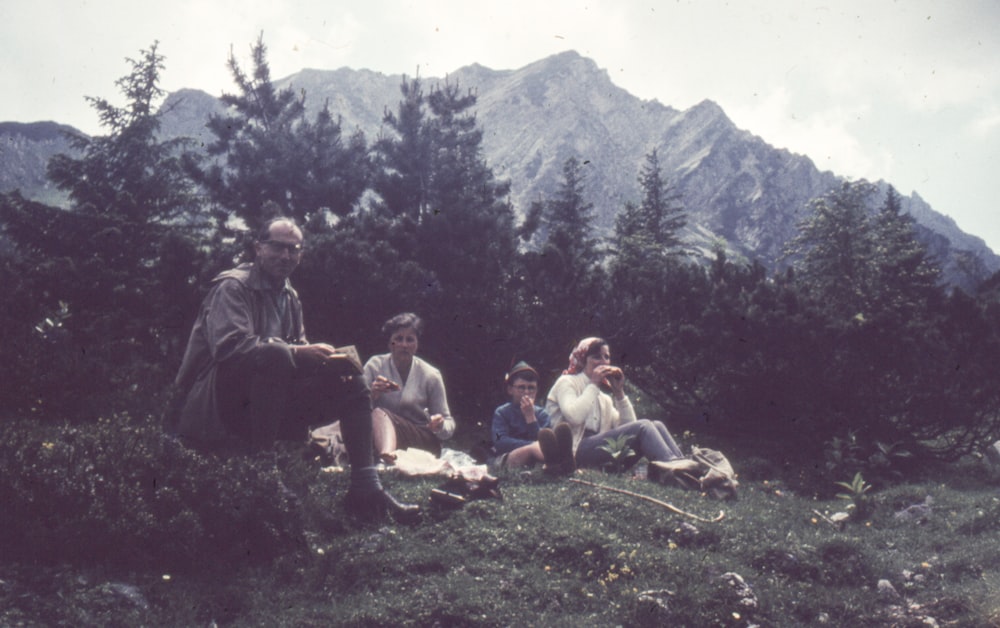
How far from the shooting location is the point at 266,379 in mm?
4465

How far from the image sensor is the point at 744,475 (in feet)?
29.7

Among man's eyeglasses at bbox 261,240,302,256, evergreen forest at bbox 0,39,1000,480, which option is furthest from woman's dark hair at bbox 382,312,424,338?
evergreen forest at bbox 0,39,1000,480

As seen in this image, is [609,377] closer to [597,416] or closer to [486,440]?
[597,416]

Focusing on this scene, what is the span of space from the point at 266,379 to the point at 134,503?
99 cm

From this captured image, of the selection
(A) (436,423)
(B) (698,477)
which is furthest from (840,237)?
(A) (436,423)

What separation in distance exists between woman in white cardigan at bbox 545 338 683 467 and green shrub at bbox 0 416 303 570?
3.62m

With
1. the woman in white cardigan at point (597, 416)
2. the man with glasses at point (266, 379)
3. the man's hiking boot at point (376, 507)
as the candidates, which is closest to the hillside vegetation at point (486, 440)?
the man's hiking boot at point (376, 507)

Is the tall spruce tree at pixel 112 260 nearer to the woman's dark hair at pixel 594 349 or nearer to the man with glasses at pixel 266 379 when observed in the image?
the man with glasses at pixel 266 379

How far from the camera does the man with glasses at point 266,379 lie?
14.8ft

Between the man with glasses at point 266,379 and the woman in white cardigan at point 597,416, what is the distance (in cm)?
289

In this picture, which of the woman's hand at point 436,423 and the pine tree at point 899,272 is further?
the pine tree at point 899,272

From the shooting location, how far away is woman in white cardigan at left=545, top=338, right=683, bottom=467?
24.3 ft

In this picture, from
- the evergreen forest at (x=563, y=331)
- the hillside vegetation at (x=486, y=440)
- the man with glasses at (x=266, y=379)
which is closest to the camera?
the hillside vegetation at (x=486, y=440)

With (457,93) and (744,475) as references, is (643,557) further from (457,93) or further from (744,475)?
(457,93)
